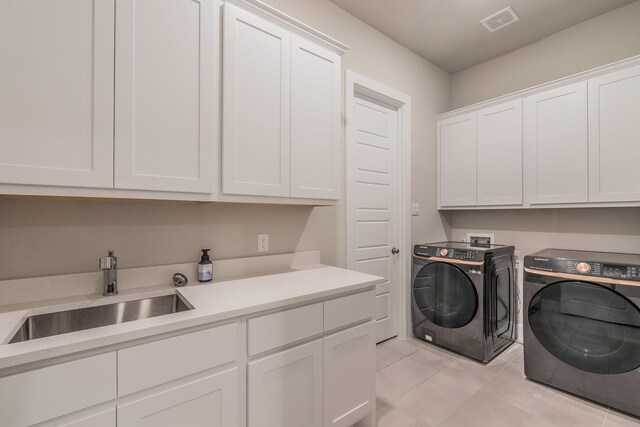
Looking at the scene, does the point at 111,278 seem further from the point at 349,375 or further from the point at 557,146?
the point at 557,146

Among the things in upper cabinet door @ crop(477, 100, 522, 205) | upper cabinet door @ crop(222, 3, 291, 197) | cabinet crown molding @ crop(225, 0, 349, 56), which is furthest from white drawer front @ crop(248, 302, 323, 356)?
upper cabinet door @ crop(477, 100, 522, 205)

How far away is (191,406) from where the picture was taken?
1.11 metres

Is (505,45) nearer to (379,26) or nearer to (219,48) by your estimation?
(379,26)

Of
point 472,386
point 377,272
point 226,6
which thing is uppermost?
point 226,6

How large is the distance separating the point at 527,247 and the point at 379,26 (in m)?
2.51

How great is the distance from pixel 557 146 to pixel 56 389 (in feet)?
11.0

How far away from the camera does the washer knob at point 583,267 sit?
6.41ft

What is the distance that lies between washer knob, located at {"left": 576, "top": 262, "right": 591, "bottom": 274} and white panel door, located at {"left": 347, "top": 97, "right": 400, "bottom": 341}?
137 cm

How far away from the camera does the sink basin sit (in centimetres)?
117

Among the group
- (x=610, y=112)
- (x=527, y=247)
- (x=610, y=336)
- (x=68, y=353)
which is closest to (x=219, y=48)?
(x=68, y=353)

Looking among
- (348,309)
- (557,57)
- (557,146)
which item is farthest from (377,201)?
(557,57)

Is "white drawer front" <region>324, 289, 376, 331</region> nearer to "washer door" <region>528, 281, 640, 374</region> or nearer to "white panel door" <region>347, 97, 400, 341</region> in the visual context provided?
"white panel door" <region>347, 97, 400, 341</region>

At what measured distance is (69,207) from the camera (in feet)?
4.56

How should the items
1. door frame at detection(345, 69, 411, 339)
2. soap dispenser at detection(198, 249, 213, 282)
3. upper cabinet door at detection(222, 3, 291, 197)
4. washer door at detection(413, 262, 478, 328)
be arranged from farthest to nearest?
door frame at detection(345, 69, 411, 339) < washer door at detection(413, 262, 478, 328) < soap dispenser at detection(198, 249, 213, 282) < upper cabinet door at detection(222, 3, 291, 197)
